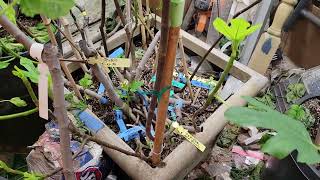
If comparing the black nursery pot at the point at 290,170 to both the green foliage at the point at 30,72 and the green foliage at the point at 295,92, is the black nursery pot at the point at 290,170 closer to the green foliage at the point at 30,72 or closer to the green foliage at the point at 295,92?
the green foliage at the point at 295,92

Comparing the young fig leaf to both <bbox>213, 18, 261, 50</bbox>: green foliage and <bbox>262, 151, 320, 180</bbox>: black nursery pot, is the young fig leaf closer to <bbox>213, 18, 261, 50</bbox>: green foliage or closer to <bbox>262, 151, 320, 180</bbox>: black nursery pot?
<bbox>213, 18, 261, 50</bbox>: green foliage

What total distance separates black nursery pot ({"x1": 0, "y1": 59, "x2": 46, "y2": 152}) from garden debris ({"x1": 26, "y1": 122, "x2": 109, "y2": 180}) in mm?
281

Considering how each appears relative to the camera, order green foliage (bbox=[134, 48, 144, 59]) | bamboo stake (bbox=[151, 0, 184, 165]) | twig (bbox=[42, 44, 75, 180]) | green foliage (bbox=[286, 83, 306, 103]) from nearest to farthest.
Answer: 1. twig (bbox=[42, 44, 75, 180])
2. bamboo stake (bbox=[151, 0, 184, 165])
3. green foliage (bbox=[134, 48, 144, 59])
4. green foliage (bbox=[286, 83, 306, 103])

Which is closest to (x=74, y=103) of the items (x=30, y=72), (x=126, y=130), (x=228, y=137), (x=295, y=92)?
(x=126, y=130)

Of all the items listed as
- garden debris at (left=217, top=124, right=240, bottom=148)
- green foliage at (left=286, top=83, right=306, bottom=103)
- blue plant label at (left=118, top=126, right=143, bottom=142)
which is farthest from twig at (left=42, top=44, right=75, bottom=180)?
green foliage at (left=286, top=83, right=306, bottom=103)

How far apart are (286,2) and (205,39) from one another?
49 centimetres

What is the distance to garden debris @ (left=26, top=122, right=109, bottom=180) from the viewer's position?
0.98 meters

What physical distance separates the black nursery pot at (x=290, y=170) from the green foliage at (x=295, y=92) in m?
0.51

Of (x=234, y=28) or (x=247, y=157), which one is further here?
(x=247, y=157)

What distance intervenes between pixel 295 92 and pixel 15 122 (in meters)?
1.20

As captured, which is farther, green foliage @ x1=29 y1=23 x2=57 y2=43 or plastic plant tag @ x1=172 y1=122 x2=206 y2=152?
green foliage @ x1=29 y1=23 x2=57 y2=43

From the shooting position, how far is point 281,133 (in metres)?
0.47

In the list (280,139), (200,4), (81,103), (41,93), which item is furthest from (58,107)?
(200,4)

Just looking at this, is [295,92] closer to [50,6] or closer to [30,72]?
[30,72]
